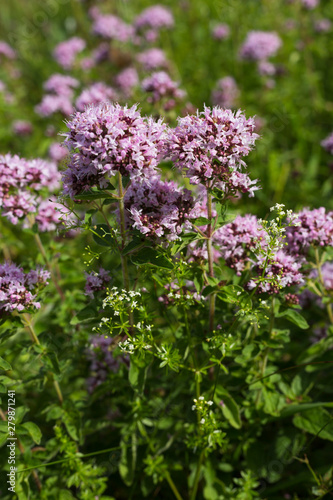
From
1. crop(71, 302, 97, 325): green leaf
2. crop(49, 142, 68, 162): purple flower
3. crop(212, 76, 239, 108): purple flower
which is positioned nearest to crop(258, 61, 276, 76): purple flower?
crop(212, 76, 239, 108): purple flower

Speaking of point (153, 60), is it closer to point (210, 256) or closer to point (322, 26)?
point (322, 26)

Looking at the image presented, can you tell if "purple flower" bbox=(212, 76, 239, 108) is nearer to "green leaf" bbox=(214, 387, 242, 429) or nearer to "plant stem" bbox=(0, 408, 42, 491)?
"green leaf" bbox=(214, 387, 242, 429)

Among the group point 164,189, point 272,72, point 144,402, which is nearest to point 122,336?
point 144,402

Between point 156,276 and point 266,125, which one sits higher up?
point 266,125

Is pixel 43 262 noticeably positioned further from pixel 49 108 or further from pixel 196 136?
pixel 49 108

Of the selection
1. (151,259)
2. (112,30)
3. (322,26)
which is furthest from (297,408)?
(112,30)

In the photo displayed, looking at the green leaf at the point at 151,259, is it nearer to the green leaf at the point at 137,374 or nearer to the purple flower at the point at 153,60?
the green leaf at the point at 137,374
